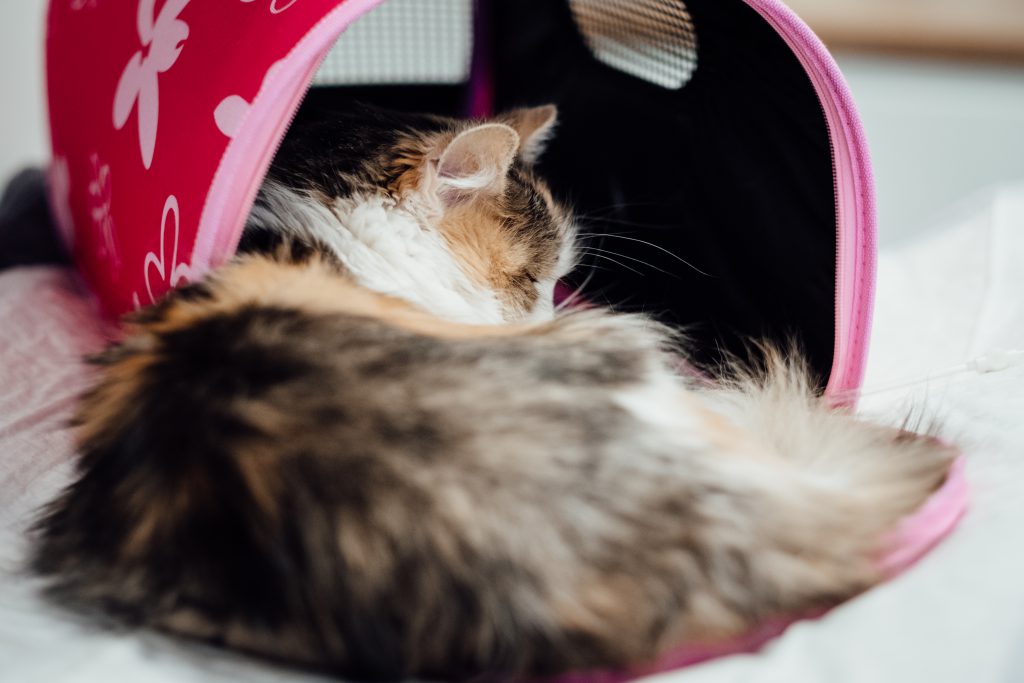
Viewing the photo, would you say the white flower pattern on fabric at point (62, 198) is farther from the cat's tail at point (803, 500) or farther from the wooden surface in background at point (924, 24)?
the wooden surface in background at point (924, 24)

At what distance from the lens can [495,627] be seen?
60 centimetres

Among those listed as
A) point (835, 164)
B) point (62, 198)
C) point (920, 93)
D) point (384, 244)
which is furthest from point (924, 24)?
point (62, 198)

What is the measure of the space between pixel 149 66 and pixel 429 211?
447mm

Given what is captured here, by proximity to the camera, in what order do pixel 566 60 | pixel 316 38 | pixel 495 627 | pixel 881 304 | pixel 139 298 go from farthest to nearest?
1. pixel 566 60
2. pixel 881 304
3. pixel 139 298
4. pixel 316 38
5. pixel 495 627

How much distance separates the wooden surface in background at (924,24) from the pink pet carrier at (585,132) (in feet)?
4.05

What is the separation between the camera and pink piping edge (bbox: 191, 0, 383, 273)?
2.95 ft

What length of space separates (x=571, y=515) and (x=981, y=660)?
36 centimetres

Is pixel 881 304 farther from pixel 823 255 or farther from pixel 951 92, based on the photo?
pixel 951 92

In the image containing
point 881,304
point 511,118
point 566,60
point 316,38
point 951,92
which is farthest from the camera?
point 951,92

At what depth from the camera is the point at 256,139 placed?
2.98 feet

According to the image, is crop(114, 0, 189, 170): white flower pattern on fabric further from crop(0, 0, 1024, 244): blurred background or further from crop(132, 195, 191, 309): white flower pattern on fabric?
crop(0, 0, 1024, 244): blurred background

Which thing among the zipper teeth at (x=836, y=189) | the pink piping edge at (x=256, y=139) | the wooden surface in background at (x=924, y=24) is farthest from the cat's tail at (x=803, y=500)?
the wooden surface in background at (x=924, y=24)

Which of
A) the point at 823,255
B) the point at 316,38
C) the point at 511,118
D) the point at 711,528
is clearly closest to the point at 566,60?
the point at 511,118

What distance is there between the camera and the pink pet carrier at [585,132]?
36.9 inches
